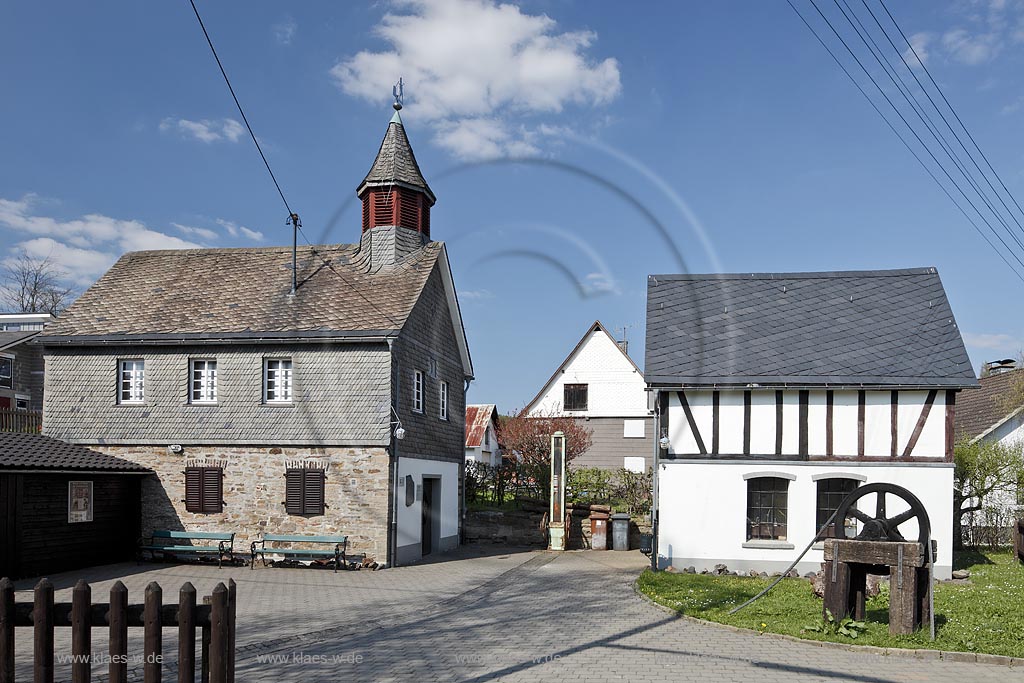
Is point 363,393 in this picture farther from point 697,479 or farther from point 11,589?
point 11,589

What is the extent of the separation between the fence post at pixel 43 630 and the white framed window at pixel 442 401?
57.9 ft

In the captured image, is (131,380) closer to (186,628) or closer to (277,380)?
(277,380)

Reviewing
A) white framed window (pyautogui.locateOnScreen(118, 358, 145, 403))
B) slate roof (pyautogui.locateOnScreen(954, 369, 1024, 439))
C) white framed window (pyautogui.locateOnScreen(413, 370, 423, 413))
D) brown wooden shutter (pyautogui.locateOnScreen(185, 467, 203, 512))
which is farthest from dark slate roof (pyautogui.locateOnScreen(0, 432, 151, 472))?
slate roof (pyautogui.locateOnScreen(954, 369, 1024, 439))

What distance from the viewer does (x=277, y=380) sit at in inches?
806

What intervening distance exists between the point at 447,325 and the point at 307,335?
557 cm

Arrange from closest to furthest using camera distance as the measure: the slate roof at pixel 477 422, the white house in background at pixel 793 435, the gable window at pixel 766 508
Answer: the white house in background at pixel 793 435 → the gable window at pixel 766 508 → the slate roof at pixel 477 422

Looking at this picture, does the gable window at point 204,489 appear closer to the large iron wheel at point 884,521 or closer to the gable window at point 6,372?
the large iron wheel at point 884,521

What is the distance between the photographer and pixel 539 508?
84.1ft

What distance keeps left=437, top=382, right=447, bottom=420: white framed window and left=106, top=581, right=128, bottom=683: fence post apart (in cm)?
1778

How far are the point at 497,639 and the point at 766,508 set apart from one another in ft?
28.5

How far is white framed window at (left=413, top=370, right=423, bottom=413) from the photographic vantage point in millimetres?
21609

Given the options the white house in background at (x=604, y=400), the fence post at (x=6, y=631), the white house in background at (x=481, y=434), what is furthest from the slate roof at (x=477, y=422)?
the fence post at (x=6, y=631)

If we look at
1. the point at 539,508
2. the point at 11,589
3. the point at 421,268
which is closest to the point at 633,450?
the point at 539,508

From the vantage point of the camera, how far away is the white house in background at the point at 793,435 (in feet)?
57.5
